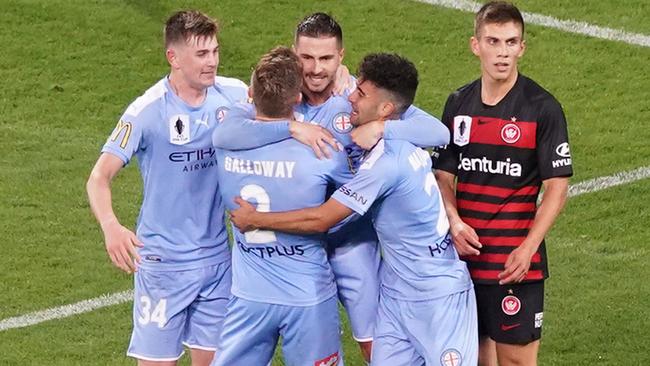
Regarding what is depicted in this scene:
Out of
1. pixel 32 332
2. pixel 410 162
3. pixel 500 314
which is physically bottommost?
pixel 32 332

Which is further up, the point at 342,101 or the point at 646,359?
the point at 342,101

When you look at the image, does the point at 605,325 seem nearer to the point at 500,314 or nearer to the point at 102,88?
the point at 500,314

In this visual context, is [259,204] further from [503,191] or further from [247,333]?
[503,191]

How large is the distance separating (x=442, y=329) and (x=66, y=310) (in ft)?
10.8

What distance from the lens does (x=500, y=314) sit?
7.57m

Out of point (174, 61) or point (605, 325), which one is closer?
point (174, 61)

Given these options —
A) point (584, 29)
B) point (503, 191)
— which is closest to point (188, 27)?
point (503, 191)

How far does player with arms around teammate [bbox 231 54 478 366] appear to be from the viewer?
277 inches

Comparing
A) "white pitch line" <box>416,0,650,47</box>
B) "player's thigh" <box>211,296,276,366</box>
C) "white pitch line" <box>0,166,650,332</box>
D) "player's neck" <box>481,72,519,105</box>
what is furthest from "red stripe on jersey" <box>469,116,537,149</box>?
"white pitch line" <box>416,0,650,47</box>

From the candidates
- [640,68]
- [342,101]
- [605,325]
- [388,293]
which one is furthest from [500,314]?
[640,68]

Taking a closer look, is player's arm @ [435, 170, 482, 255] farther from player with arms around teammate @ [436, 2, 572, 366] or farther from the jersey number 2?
the jersey number 2

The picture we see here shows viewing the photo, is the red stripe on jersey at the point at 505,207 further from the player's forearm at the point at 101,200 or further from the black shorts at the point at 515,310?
the player's forearm at the point at 101,200

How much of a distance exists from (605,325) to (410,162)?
8.91 ft

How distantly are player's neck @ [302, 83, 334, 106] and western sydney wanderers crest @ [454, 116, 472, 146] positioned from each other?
25.0 inches
